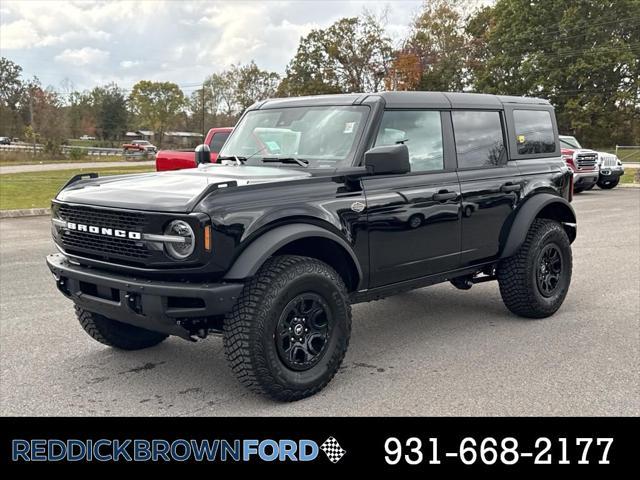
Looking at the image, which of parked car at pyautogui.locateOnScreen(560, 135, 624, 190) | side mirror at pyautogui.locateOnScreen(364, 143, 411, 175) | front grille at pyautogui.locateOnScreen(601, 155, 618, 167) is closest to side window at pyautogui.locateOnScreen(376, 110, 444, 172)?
side mirror at pyautogui.locateOnScreen(364, 143, 411, 175)

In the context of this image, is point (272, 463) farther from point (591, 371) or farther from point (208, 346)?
point (591, 371)

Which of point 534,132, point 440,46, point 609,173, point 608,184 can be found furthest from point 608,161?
point 440,46

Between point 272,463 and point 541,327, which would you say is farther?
point 541,327

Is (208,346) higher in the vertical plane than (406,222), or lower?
lower

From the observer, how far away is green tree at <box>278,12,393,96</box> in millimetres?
53281

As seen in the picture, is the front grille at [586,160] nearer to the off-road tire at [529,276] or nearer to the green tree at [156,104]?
the off-road tire at [529,276]

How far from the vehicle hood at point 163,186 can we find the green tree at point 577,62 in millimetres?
46524

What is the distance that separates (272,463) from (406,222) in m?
2.00

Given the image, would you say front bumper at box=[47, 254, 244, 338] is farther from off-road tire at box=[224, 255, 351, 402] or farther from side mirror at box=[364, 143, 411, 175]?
side mirror at box=[364, 143, 411, 175]

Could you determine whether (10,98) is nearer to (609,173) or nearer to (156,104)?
(156,104)

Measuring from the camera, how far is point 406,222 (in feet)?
14.7

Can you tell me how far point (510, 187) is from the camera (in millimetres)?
5348

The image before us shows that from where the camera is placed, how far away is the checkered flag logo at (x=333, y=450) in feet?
10.7

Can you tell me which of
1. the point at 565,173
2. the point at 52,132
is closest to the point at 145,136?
the point at 52,132
